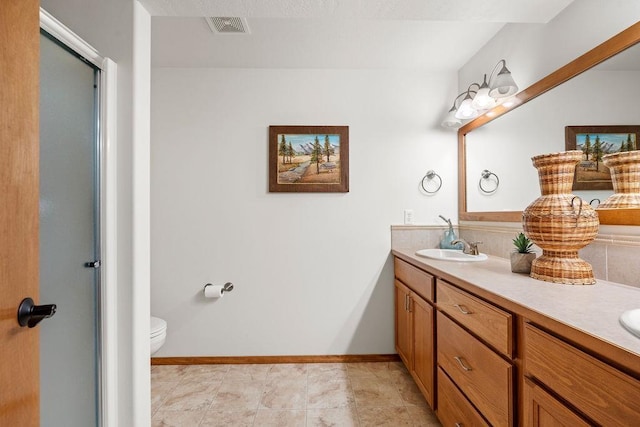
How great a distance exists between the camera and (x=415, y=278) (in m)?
1.81

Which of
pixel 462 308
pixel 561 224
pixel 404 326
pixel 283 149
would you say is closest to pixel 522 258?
pixel 561 224

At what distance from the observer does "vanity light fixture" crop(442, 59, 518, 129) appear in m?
1.63

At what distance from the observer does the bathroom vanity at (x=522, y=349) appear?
25.3 inches

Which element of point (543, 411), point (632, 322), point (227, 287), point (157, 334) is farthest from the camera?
point (227, 287)

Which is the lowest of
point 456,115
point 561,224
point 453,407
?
point 453,407

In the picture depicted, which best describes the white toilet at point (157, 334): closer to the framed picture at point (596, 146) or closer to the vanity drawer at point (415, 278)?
the vanity drawer at point (415, 278)

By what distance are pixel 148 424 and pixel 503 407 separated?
59.4 inches

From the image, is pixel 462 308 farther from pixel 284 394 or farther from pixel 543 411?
pixel 284 394

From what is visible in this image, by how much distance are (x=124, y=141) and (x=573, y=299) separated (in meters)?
1.80

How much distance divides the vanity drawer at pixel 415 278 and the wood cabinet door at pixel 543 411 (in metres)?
0.70

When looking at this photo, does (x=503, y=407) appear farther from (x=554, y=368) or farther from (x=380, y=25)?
(x=380, y=25)

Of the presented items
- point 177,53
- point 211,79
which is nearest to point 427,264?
point 211,79

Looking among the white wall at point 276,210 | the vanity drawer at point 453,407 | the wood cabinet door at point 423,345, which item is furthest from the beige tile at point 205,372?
the vanity drawer at point 453,407

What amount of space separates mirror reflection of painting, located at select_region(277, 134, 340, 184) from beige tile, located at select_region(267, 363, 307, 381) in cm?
145
